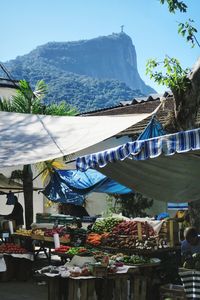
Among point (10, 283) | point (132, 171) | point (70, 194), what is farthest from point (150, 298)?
point (70, 194)

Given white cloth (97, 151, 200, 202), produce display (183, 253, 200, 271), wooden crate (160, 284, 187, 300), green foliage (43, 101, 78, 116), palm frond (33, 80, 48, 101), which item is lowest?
wooden crate (160, 284, 187, 300)

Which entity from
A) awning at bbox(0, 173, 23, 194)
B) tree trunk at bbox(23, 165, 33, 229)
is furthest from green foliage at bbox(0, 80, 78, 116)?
awning at bbox(0, 173, 23, 194)

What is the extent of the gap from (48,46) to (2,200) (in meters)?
160

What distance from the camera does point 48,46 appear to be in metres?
179

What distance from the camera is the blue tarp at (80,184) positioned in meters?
11.5

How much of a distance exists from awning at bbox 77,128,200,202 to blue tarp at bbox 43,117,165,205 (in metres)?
1.94

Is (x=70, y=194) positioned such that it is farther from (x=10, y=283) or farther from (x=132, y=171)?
(x=132, y=171)

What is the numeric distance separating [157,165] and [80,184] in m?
5.63

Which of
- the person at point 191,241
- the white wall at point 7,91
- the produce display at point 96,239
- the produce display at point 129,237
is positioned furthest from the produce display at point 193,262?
the white wall at point 7,91

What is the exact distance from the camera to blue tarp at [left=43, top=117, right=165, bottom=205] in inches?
452

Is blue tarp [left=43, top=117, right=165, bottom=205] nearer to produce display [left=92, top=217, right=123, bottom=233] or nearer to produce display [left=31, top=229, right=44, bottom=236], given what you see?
produce display [left=92, top=217, right=123, bottom=233]

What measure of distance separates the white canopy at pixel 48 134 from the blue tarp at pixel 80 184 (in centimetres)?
98

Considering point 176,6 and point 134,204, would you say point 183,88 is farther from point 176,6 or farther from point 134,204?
point 134,204

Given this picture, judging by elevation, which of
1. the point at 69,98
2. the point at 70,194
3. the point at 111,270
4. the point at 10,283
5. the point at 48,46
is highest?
the point at 48,46
